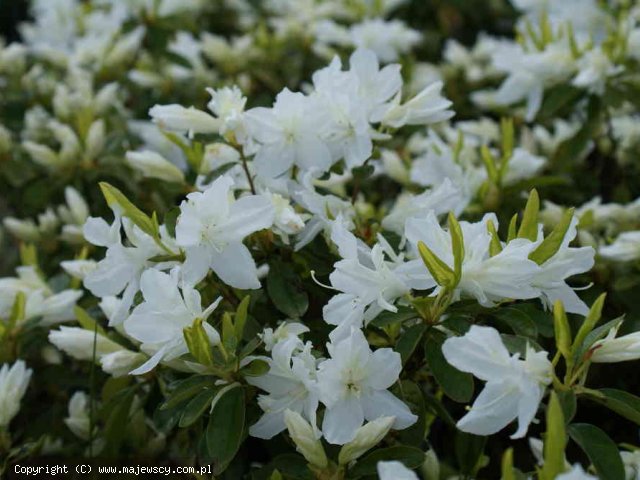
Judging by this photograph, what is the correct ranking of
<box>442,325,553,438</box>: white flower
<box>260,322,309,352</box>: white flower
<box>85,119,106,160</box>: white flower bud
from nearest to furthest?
<box>442,325,553,438</box>: white flower < <box>260,322,309,352</box>: white flower < <box>85,119,106,160</box>: white flower bud

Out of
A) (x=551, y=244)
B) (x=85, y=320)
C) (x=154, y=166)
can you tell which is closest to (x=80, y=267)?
(x=85, y=320)

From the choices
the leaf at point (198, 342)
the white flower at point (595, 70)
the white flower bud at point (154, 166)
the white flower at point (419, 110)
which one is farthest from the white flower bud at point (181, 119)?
the white flower at point (595, 70)

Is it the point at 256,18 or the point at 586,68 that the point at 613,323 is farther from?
the point at 256,18

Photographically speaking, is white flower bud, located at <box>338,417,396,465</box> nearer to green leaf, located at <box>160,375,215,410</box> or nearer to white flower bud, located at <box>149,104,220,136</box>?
green leaf, located at <box>160,375,215,410</box>

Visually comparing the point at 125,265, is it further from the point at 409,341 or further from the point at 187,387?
the point at 409,341

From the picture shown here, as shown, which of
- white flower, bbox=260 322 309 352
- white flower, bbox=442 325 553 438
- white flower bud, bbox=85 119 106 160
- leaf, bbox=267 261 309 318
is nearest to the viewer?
white flower, bbox=442 325 553 438

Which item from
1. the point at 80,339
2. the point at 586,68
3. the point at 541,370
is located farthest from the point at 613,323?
the point at 586,68

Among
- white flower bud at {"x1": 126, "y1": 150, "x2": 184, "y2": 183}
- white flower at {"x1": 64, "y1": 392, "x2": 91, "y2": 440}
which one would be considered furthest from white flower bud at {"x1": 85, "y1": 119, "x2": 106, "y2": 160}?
white flower at {"x1": 64, "y1": 392, "x2": 91, "y2": 440}
